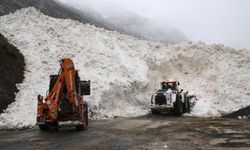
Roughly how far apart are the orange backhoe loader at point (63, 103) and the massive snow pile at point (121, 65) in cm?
675

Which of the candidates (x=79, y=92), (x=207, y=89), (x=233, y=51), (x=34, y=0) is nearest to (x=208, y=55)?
(x=233, y=51)

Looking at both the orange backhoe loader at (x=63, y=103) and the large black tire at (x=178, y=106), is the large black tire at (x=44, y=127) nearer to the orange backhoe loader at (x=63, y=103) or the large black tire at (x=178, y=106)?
the orange backhoe loader at (x=63, y=103)

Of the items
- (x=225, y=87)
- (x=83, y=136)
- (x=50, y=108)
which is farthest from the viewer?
(x=225, y=87)

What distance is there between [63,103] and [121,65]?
58.0 feet

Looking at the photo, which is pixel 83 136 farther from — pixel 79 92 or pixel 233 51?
pixel 233 51

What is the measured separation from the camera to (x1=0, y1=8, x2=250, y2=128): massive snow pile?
1246 inches

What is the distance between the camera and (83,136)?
704 inches

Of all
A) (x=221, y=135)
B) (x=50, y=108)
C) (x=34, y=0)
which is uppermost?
(x=34, y=0)

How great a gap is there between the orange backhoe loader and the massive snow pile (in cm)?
675

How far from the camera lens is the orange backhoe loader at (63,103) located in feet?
63.9

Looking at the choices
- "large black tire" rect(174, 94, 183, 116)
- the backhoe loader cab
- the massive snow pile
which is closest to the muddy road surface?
the massive snow pile

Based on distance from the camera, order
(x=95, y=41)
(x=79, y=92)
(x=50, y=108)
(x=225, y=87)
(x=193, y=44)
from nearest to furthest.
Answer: (x=50, y=108), (x=79, y=92), (x=225, y=87), (x=95, y=41), (x=193, y=44)

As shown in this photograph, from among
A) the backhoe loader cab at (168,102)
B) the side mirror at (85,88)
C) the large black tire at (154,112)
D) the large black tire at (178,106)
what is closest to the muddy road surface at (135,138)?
the side mirror at (85,88)

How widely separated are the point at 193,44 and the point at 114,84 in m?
14.4
